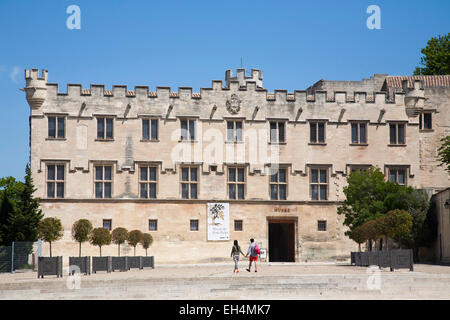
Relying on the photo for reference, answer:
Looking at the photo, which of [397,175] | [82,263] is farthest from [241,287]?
[397,175]

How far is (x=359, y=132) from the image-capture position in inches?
1880

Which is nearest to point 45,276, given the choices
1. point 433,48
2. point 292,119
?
point 292,119

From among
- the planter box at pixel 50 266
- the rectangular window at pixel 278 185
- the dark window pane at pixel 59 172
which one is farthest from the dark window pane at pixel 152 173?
the planter box at pixel 50 266

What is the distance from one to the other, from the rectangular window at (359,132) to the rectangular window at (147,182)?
43.1 ft

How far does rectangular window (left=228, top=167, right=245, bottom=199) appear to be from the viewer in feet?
153

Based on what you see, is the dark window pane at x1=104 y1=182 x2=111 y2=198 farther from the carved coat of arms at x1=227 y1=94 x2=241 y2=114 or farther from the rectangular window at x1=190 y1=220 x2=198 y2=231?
the carved coat of arms at x1=227 y1=94 x2=241 y2=114

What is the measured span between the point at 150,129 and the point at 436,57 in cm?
2874

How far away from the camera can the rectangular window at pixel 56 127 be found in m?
45.2

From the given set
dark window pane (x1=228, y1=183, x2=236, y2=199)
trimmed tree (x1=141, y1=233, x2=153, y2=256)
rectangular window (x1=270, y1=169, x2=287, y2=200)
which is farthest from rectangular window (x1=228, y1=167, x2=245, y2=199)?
trimmed tree (x1=141, y1=233, x2=153, y2=256)

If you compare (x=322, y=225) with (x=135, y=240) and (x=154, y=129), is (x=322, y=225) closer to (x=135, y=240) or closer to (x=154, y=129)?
(x=154, y=129)

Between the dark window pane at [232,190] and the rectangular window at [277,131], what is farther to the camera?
the rectangular window at [277,131]

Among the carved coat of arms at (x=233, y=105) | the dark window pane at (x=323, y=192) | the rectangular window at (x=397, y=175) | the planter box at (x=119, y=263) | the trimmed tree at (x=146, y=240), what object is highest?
the carved coat of arms at (x=233, y=105)

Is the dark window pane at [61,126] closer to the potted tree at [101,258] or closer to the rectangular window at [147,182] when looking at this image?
the rectangular window at [147,182]

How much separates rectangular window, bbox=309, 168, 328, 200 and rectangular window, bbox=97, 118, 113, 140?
42.8ft
